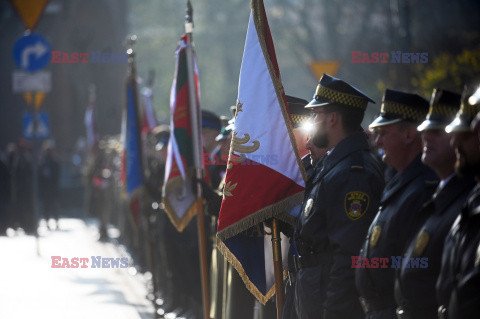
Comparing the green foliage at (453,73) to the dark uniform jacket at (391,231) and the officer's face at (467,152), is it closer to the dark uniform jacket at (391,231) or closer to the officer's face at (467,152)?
the dark uniform jacket at (391,231)

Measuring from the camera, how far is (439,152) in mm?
4848

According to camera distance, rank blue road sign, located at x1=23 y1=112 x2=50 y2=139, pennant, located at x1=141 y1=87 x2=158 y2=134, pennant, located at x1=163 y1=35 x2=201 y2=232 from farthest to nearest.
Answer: blue road sign, located at x1=23 y1=112 x2=50 y2=139 < pennant, located at x1=141 y1=87 x2=158 y2=134 < pennant, located at x1=163 y1=35 x2=201 y2=232

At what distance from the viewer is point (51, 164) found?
87.5 ft

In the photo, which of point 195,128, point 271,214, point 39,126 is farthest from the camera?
point 39,126

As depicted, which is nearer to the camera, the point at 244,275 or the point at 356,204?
the point at 356,204

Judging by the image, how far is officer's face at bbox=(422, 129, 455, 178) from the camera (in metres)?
4.84

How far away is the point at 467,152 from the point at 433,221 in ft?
2.75

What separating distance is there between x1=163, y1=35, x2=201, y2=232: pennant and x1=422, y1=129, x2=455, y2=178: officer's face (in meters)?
4.44

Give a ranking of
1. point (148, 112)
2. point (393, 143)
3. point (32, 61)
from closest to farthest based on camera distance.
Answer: point (393, 143) < point (32, 61) < point (148, 112)

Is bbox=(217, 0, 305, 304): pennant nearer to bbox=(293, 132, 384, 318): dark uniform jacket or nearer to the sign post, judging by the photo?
bbox=(293, 132, 384, 318): dark uniform jacket

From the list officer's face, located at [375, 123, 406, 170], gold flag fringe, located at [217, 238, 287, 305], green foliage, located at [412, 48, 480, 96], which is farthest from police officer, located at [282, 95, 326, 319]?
green foliage, located at [412, 48, 480, 96]

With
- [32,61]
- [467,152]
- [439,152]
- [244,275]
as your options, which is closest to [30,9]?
[32,61]

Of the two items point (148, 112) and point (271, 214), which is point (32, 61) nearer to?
point (148, 112)

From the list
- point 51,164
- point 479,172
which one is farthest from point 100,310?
point 51,164
